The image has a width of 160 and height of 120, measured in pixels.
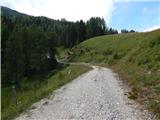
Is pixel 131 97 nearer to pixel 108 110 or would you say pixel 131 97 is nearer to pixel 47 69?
pixel 108 110

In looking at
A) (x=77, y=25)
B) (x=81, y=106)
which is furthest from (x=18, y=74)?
(x=77, y=25)

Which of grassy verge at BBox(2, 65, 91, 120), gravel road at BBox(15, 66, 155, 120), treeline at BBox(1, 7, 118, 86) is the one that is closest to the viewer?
gravel road at BBox(15, 66, 155, 120)

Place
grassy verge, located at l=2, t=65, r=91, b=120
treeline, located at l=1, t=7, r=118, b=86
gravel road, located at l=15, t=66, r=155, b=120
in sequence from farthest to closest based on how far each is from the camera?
treeline, located at l=1, t=7, r=118, b=86, grassy verge, located at l=2, t=65, r=91, b=120, gravel road, located at l=15, t=66, r=155, b=120

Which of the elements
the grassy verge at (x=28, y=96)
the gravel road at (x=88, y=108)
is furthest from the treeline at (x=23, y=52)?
the gravel road at (x=88, y=108)

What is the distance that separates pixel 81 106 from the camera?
18.4 m

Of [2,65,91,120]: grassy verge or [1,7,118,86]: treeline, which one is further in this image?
[1,7,118,86]: treeline

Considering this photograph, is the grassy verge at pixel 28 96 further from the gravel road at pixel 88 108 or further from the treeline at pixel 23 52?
the treeline at pixel 23 52

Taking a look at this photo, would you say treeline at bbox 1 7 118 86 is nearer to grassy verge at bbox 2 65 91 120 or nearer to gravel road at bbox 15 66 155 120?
grassy verge at bbox 2 65 91 120

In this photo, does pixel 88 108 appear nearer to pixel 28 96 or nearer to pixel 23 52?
pixel 28 96

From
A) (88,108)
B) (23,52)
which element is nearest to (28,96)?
(88,108)

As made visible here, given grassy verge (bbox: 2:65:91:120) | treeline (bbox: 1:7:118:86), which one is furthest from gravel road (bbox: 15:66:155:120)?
treeline (bbox: 1:7:118:86)

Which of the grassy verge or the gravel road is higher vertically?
the gravel road

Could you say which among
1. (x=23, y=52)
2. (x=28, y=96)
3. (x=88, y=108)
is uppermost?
(x=23, y=52)

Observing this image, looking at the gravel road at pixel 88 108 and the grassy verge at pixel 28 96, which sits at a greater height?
the gravel road at pixel 88 108
